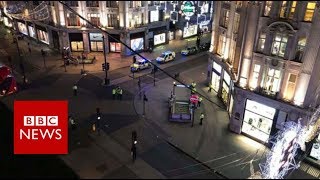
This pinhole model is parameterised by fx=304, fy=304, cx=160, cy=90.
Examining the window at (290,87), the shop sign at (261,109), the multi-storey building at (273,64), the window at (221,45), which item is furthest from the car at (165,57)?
the window at (290,87)

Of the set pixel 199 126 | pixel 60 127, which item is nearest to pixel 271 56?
pixel 199 126

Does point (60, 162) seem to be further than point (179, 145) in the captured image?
No

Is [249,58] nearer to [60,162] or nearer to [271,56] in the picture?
[271,56]

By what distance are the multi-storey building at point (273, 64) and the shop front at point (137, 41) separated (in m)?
28.7

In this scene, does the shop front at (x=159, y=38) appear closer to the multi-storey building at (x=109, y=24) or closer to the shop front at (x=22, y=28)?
the multi-storey building at (x=109, y=24)

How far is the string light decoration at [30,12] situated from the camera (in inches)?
2539

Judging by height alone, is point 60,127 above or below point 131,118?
above

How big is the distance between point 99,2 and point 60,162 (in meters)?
38.8

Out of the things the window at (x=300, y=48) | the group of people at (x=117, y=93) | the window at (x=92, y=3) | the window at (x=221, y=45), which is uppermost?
the window at (x=92, y=3)

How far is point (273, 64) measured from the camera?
110ft

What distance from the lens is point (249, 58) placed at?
35062 mm

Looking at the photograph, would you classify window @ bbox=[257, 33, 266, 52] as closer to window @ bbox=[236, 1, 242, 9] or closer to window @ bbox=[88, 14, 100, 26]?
window @ bbox=[236, 1, 242, 9]

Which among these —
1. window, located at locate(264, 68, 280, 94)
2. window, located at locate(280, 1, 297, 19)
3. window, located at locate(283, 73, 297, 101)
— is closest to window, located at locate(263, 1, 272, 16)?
window, located at locate(280, 1, 297, 19)

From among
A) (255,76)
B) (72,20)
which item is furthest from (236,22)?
(72,20)
